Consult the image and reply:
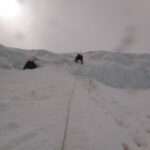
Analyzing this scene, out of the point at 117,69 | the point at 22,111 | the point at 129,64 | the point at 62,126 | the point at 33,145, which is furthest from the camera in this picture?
the point at 129,64

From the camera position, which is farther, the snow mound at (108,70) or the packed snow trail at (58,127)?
the snow mound at (108,70)

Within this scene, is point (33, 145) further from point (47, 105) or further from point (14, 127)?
point (47, 105)

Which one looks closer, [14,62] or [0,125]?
[0,125]

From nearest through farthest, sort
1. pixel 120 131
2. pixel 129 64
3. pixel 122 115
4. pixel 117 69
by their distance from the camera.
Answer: pixel 120 131 → pixel 122 115 → pixel 117 69 → pixel 129 64

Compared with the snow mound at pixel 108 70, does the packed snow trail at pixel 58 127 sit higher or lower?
lower

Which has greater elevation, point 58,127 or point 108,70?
point 108,70

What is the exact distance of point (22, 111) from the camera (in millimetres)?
2852

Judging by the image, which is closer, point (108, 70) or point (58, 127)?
point (58, 127)

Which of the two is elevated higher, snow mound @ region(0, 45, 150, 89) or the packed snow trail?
snow mound @ region(0, 45, 150, 89)

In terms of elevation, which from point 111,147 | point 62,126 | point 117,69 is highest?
point 117,69

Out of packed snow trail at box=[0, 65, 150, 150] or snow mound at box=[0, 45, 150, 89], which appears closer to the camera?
packed snow trail at box=[0, 65, 150, 150]

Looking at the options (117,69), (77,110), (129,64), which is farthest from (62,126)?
(129,64)

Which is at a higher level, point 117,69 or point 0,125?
point 117,69

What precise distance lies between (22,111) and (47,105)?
60cm
